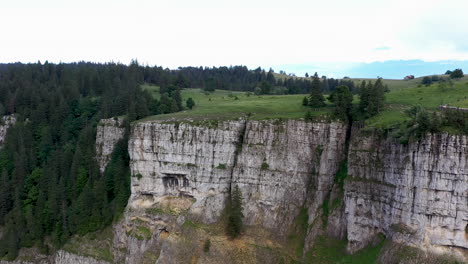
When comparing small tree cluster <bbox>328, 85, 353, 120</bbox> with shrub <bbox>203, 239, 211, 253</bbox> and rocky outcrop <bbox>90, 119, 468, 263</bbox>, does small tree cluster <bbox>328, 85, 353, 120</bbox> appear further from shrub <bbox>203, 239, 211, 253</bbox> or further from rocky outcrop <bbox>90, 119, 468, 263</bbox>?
shrub <bbox>203, 239, 211, 253</bbox>

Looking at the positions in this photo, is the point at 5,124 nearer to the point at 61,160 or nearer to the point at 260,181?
the point at 61,160

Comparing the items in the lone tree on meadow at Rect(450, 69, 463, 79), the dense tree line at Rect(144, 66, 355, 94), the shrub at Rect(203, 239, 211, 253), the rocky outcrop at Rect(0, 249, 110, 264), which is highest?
the lone tree on meadow at Rect(450, 69, 463, 79)

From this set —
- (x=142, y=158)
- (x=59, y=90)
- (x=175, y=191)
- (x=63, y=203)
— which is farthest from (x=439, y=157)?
(x=59, y=90)

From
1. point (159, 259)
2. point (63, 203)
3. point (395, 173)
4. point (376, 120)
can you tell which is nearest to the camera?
point (395, 173)

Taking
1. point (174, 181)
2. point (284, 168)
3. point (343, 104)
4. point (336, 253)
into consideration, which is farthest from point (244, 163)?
point (336, 253)

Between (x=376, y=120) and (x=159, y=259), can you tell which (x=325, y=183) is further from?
(x=159, y=259)

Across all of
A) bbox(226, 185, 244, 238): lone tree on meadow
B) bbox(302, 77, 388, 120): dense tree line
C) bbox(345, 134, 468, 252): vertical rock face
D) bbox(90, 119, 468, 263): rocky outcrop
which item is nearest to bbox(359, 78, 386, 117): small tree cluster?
bbox(302, 77, 388, 120): dense tree line

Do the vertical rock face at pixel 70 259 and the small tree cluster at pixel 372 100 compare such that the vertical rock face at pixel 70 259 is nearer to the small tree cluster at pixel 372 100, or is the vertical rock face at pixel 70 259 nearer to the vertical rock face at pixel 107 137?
the vertical rock face at pixel 107 137
